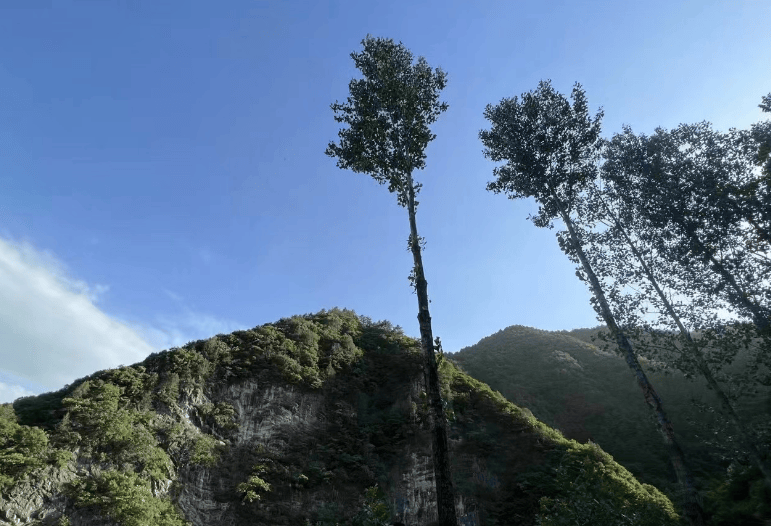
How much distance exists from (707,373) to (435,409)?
14090mm

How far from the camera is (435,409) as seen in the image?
1043cm

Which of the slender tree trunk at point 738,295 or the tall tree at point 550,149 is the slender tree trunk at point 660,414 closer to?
the tall tree at point 550,149

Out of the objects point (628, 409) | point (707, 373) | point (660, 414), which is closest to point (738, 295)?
point (707, 373)

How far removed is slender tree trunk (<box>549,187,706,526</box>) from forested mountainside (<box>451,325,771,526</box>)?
6.87 feet

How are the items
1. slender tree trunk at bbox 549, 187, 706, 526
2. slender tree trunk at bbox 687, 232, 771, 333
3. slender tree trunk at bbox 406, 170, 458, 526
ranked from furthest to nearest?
slender tree trunk at bbox 687, 232, 771, 333 → slender tree trunk at bbox 549, 187, 706, 526 → slender tree trunk at bbox 406, 170, 458, 526

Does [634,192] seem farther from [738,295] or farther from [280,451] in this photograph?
[280,451]

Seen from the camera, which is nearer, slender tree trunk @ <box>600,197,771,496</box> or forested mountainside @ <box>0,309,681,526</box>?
forested mountainside @ <box>0,309,681,526</box>

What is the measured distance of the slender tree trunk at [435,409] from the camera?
930 cm

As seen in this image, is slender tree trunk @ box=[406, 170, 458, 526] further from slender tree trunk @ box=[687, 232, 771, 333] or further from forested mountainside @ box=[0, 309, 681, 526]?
slender tree trunk @ box=[687, 232, 771, 333]

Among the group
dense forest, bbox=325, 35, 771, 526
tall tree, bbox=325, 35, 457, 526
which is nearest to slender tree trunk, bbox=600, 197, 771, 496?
dense forest, bbox=325, 35, 771, 526

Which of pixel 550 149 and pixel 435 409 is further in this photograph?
pixel 550 149

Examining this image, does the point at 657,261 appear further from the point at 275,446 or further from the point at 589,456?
the point at 275,446

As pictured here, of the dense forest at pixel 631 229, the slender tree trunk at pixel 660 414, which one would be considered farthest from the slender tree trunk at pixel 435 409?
the slender tree trunk at pixel 660 414

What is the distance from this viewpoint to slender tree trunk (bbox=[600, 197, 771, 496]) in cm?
1581
